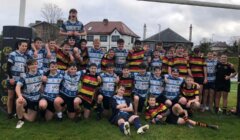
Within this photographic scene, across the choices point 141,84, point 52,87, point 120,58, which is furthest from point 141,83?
point 52,87

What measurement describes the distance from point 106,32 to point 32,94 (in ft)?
173

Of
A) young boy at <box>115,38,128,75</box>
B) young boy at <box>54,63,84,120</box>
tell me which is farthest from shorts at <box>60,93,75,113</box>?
young boy at <box>115,38,128,75</box>

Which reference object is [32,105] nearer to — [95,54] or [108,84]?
[108,84]

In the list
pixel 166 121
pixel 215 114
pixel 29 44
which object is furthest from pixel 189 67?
pixel 29 44

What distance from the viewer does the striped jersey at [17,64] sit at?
7.47 m

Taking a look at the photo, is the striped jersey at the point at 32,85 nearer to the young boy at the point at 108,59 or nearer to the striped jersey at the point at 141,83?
the young boy at the point at 108,59

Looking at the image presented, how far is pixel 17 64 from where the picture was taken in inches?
296

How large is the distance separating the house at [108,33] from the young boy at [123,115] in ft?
167

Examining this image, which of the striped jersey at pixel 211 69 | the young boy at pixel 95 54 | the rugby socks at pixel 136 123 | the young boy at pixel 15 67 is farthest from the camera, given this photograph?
the striped jersey at pixel 211 69

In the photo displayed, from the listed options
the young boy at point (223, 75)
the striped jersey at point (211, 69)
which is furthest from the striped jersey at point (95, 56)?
the young boy at point (223, 75)

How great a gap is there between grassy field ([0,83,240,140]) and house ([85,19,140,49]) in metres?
51.2

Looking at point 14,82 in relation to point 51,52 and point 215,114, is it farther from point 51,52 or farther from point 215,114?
point 215,114

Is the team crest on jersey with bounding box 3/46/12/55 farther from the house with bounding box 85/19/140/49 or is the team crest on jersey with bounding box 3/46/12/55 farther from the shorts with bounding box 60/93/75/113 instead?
the house with bounding box 85/19/140/49

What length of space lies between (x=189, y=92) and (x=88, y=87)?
2.35 metres
